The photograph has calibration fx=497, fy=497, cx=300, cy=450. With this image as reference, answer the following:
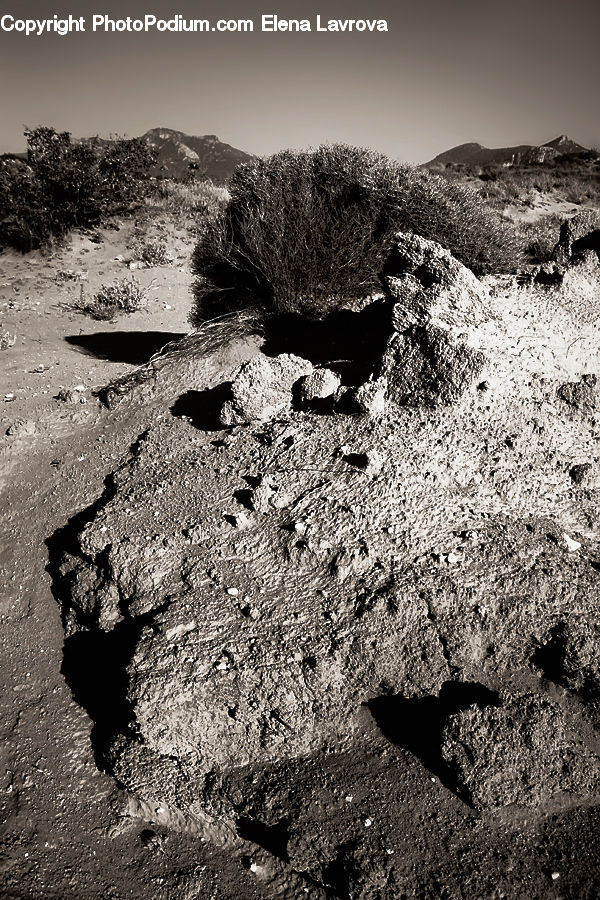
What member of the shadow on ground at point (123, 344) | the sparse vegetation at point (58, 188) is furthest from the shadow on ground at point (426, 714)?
the sparse vegetation at point (58, 188)

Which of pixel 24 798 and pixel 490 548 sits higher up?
pixel 490 548

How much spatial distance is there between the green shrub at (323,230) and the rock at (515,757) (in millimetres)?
3677

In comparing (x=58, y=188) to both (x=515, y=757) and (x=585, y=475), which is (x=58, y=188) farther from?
(x=515, y=757)

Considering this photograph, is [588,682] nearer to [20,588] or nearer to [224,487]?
[224,487]

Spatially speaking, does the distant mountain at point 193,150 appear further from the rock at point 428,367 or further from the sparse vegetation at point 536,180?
the rock at point 428,367

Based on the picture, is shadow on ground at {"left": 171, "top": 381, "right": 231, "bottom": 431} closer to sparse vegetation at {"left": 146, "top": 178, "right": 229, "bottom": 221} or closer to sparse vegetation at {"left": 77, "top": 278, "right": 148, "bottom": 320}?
sparse vegetation at {"left": 77, "top": 278, "right": 148, "bottom": 320}

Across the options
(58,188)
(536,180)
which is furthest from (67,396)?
(536,180)

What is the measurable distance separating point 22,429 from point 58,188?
30.8ft

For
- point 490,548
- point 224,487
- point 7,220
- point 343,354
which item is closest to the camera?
point 490,548

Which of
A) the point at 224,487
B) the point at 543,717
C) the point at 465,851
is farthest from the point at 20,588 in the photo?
the point at 543,717

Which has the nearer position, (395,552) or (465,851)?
(465,851)

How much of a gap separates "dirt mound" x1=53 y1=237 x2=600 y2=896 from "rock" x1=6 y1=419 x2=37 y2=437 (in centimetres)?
146

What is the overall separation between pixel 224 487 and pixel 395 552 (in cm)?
100

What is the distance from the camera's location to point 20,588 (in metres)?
2.94
